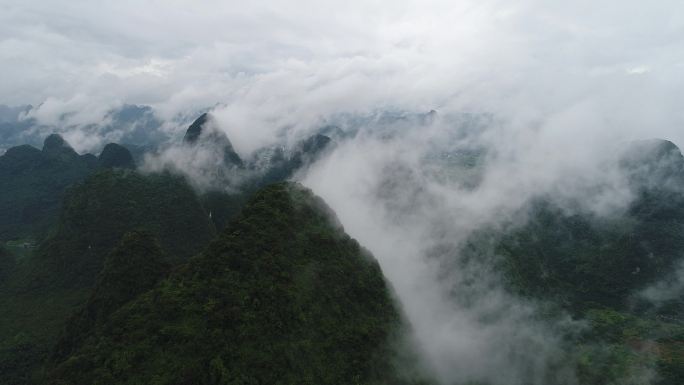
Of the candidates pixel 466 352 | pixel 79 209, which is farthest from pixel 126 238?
pixel 466 352

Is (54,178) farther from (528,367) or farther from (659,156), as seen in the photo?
(659,156)

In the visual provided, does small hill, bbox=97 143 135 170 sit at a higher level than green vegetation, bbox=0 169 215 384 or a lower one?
higher

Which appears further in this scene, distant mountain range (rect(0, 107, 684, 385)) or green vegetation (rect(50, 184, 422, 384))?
distant mountain range (rect(0, 107, 684, 385))

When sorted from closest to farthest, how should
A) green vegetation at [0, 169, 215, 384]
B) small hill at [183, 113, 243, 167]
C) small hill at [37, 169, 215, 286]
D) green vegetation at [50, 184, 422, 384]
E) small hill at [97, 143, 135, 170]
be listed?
green vegetation at [50, 184, 422, 384]
green vegetation at [0, 169, 215, 384]
small hill at [37, 169, 215, 286]
small hill at [97, 143, 135, 170]
small hill at [183, 113, 243, 167]

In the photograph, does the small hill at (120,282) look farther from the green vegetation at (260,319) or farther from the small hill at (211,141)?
the small hill at (211,141)

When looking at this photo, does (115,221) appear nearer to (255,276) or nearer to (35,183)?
(255,276)

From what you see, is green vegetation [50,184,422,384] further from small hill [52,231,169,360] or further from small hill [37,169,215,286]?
small hill [37,169,215,286]

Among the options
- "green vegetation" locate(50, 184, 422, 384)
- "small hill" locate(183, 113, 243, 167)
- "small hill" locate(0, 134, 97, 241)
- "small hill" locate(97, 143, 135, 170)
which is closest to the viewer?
"green vegetation" locate(50, 184, 422, 384)

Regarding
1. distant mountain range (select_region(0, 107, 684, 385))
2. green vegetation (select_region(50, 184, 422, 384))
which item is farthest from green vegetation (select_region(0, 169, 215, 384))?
green vegetation (select_region(50, 184, 422, 384))

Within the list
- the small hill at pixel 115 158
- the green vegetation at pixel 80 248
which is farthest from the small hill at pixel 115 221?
the small hill at pixel 115 158
